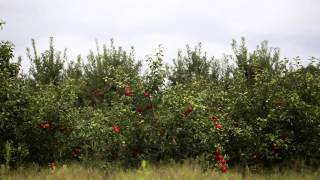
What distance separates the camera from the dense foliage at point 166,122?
12047 millimetres

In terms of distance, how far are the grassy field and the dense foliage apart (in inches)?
32.7

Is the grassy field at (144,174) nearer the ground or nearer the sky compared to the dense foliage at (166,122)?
nearer the ground

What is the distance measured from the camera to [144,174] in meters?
9.99

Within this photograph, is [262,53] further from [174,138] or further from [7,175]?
[7,175]

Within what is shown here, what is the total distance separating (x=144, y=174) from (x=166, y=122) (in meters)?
2.29

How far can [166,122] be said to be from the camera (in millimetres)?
11930

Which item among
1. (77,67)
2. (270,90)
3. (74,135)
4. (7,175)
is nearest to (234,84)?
(270,90)

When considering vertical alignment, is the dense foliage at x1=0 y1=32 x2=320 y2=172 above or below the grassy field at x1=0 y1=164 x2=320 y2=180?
above

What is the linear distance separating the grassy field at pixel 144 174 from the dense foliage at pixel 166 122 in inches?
32.7

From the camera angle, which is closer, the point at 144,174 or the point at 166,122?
the point at 144,174

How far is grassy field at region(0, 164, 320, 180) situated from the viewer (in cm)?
995

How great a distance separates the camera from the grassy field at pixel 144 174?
995cm

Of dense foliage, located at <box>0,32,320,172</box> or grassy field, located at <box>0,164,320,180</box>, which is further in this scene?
dense foliage, located at <box>0,32,320,172</box>

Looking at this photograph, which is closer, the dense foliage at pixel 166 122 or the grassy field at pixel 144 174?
the grassy field at pixel 144 174
